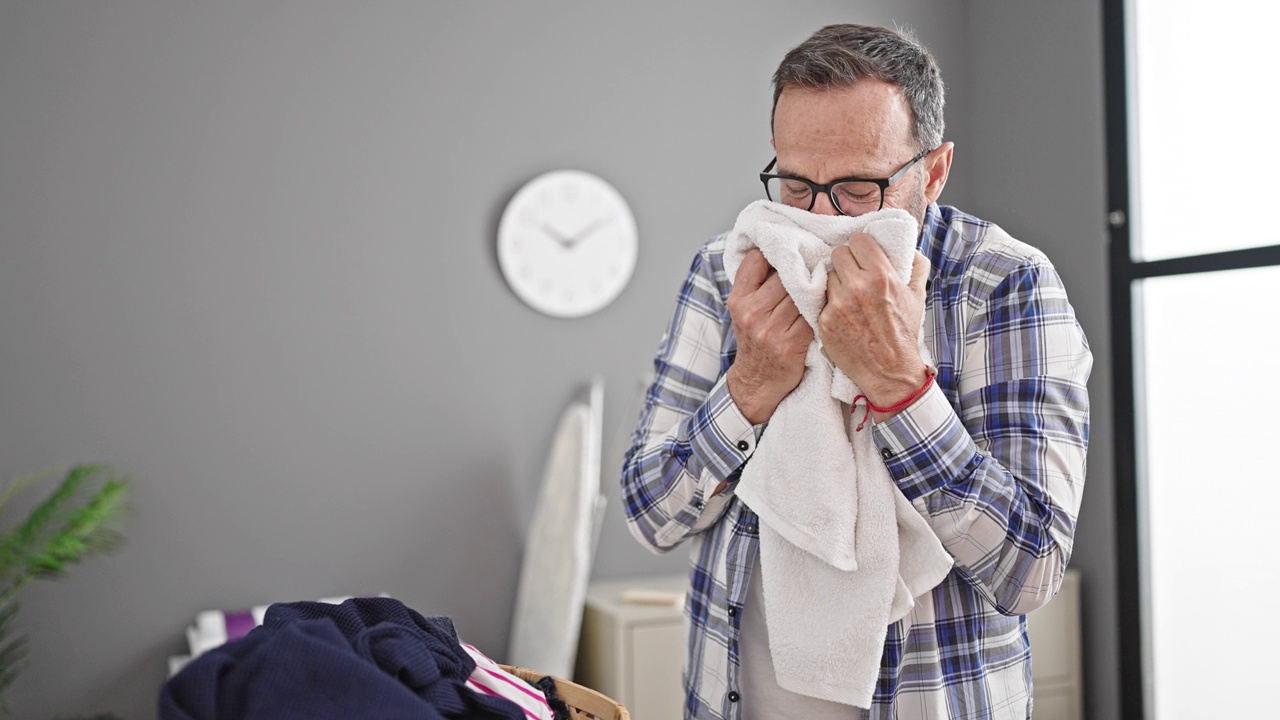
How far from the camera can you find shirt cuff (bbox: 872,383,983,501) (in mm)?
1097

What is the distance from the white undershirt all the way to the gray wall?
77.6 inches

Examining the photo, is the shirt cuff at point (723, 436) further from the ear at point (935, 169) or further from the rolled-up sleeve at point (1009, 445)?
the ear at point (935, 169)

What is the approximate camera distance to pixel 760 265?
1.21 metres

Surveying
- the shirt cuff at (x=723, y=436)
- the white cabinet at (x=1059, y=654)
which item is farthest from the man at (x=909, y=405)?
the white cabinet at (x=1059, y=654)

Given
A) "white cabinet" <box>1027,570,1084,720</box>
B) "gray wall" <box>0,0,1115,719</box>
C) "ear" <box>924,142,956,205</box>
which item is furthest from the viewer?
"white cabinet" <box>1027,570,1084,720</box>

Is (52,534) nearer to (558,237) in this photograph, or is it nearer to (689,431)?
(558,237)

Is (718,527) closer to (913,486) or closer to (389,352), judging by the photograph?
(913,486)

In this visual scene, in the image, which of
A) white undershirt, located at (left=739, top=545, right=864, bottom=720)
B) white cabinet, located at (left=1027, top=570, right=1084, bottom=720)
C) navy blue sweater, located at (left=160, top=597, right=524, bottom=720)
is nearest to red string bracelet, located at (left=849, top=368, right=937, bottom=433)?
white undershirt, located at (left=739, top=545, right=864, bottom=720)

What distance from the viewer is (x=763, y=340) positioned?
3.83 ft

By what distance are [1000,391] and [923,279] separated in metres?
0.15

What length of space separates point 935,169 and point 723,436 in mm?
407

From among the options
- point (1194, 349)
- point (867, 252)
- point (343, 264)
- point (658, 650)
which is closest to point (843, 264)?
point (867, 252)

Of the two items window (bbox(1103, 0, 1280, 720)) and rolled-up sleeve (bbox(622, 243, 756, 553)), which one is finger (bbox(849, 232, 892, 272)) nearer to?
rolled-up sleeve (bbox(622, 243, 756, 553))

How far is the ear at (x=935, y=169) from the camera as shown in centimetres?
123
